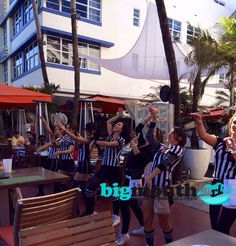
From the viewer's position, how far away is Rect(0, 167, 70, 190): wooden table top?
3.66 meters

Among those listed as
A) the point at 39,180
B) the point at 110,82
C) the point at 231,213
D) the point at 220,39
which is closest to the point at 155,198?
the point at 231,213

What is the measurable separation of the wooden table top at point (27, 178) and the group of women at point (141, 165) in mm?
526

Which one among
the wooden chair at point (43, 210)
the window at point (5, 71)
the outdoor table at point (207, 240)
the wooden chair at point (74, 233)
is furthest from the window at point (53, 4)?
the outdoor table at point (207, 240)

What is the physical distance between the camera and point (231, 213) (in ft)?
9.73

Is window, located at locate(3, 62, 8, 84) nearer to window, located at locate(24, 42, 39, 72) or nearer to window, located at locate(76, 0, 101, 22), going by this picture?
window, located at locate(24, 42, 39, 72)

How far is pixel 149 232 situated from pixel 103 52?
49.5ft

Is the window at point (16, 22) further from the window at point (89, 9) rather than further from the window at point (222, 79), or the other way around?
the window at point (222, 79)

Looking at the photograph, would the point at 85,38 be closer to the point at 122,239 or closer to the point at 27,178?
the point at 27,178

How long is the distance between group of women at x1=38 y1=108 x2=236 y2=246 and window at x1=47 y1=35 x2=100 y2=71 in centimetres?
1063

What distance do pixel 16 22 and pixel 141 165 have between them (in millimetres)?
19449

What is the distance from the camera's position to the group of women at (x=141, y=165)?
317 cm

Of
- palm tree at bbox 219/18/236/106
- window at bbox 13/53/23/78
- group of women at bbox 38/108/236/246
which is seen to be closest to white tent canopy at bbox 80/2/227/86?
palm tree at bbox 219/18/236/106

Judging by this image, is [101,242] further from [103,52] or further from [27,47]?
[27,47]

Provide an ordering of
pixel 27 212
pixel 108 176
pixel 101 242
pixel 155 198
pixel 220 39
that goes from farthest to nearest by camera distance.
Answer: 1. pixel 220 39
2. pixel 108 176
3. pixel 155 198
4. pixel 27 212
5. pixel 101 242
